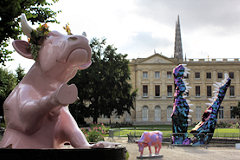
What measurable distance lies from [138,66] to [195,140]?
30468mm

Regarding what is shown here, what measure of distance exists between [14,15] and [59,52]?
509 cm

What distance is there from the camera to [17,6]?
6.18 m

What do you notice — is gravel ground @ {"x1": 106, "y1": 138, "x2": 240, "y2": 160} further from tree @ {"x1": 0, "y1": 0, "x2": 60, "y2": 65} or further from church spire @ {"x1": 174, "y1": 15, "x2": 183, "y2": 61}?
church spire @ {"x1": 174, "y1": 15, "x2": 183, "y2": 61}

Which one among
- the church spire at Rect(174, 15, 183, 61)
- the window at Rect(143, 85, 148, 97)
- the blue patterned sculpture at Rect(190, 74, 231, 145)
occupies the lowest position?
the blue patterned sculpture at Rect(190, 74, 231, 145)

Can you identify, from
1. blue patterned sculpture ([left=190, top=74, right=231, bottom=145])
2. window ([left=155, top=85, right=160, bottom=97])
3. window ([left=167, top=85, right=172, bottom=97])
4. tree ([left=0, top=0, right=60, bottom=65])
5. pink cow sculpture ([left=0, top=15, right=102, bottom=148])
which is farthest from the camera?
window ([left=155, top=85, right=160, bottom=97])

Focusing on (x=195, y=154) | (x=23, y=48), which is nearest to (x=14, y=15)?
(x=23, y=48)

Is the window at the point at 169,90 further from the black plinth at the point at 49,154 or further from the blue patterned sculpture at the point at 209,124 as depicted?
the black plinth at the point at 49,154

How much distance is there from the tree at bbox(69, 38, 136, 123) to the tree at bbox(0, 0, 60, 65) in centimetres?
1889

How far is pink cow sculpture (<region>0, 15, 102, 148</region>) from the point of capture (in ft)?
5.52

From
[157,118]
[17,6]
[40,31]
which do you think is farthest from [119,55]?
[40,31]

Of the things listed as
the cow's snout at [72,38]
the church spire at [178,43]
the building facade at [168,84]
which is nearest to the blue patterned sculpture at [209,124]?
the cow's snout at [72,38]

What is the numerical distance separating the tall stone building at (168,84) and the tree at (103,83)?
15156 millimetres

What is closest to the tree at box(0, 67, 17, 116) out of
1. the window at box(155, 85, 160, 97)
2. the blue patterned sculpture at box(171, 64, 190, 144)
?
the blue patterned sculpture at box(171, 64, 190, 144)

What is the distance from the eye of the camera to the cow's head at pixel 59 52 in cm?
177
